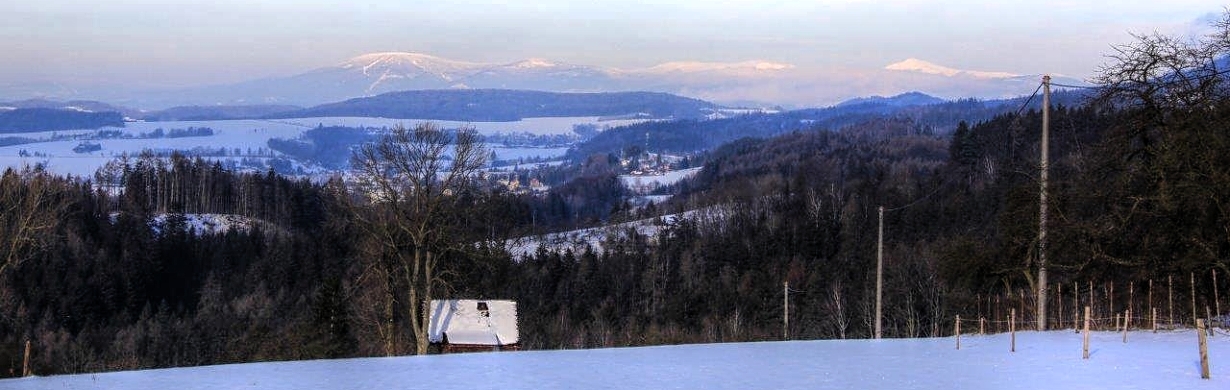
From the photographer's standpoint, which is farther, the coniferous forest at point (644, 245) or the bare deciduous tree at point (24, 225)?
the bare deciduous tree at point (24, 225)

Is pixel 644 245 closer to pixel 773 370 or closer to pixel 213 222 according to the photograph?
pixel 213 222

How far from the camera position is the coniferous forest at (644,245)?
2358cm

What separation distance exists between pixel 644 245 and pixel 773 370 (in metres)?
106

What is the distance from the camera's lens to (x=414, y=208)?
3484cm

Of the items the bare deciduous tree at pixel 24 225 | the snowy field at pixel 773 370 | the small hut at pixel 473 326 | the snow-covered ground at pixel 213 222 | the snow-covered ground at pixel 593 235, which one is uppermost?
the bare deciduous tree at pixel 24 225

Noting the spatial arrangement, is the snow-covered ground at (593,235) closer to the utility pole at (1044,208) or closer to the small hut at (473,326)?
the small hut at (473,326)

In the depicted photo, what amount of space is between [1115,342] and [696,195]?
150 metres

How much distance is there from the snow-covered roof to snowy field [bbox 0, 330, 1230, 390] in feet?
41.5

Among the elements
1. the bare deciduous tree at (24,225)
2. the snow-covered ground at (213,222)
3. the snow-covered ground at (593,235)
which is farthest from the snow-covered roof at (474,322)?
the snow-covered ground at (213,222)

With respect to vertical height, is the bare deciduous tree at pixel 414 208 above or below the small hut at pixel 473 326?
above

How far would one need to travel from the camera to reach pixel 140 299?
98875 millimetres

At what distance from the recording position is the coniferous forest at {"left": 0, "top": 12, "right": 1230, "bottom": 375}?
2358 cm

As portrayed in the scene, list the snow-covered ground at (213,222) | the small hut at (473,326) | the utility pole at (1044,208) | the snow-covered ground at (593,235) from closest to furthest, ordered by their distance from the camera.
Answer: the utility pole at (1044,208), the small hut at (473,326), the snow-covered ground at (593,235), the snow-covered ground at (213,222)

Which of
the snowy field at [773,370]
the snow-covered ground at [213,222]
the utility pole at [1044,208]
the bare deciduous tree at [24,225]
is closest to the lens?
the snowy field at [773,370]
